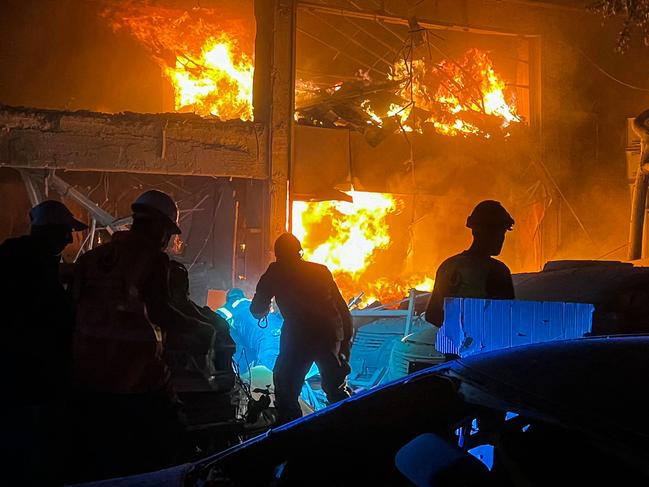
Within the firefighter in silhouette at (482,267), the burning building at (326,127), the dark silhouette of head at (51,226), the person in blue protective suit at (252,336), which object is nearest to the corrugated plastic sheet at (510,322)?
the firefighter in silhouette at (482,267)

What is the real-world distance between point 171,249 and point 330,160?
11.6 ft

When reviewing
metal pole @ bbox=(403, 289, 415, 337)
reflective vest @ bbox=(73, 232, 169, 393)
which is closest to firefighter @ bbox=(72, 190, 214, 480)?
reflective vest @ bbox=(73, 232, 169, 393)

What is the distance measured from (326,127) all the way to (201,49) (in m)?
4.59

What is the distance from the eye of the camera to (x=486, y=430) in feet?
8.18

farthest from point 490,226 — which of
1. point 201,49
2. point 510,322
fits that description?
point 201,49

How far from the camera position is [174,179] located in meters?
11.2

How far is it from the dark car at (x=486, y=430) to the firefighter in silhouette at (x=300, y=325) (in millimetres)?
3200

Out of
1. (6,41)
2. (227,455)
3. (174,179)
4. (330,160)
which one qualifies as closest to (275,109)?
A: (330,160)

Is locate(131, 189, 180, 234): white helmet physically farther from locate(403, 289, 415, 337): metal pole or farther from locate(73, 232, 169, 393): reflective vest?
locate(403, 289, 415, 337): metal pole

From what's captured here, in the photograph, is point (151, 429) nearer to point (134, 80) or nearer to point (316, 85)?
point (316, 85)

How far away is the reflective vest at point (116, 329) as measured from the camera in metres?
3.39

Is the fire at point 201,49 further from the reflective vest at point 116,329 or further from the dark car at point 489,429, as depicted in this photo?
the dark car at point 489,429

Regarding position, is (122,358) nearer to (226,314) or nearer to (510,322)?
(510,322)

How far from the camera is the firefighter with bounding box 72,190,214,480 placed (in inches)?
133
